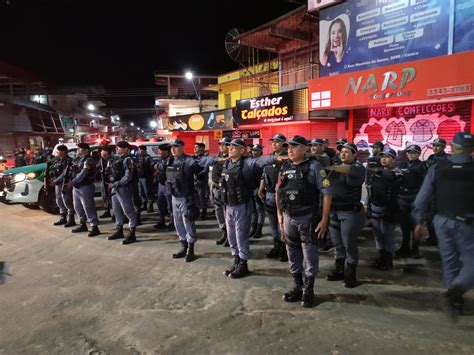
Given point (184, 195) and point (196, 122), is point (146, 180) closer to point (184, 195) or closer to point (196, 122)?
point (184, 195)

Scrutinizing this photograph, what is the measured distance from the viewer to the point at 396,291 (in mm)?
4234

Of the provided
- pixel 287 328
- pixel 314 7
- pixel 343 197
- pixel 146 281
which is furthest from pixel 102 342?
pixel 314 7

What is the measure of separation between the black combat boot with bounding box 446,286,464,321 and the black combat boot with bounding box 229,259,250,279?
2.46 m

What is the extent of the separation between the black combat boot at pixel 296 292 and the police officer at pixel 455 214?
4.59 feet

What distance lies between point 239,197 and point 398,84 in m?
6.10

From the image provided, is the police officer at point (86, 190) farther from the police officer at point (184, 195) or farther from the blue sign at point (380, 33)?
the blue sign at point (380, 33)

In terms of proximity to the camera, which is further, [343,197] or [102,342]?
[343,197]

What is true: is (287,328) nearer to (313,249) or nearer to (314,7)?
(313,249)

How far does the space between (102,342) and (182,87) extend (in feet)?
113

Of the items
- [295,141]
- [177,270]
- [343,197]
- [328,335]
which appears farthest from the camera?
[177,270]

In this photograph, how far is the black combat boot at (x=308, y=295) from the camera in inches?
151

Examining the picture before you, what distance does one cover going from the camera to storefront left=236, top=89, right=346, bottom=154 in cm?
1201

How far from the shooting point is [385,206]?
5020mm

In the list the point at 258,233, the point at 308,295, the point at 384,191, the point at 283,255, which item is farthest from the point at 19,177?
the point at 384,191
